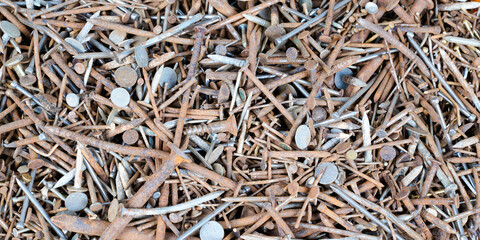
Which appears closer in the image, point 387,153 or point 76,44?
point 387,153

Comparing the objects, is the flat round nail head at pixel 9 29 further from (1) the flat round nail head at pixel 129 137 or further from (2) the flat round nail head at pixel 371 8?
(2) the flat round nail head at pixel 371 8

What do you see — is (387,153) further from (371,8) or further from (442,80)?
(371,8)

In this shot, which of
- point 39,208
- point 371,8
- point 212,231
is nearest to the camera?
point 212,231

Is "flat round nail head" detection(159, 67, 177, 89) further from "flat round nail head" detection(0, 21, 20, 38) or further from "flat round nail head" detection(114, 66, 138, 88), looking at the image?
"flat round nail head" detection(0, 21, 20, 38)

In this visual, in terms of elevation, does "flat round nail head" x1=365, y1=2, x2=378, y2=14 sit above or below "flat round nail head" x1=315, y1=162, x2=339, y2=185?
above

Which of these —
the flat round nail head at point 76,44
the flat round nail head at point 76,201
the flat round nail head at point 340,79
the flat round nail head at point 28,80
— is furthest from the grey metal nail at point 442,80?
the flat round nail head at point 28,80

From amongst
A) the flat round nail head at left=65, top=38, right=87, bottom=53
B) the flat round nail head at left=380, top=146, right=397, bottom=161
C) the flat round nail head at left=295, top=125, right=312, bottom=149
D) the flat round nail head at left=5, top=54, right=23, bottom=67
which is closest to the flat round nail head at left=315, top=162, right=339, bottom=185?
the flat round nail head at left=295, top=125, right=312, bottom=149

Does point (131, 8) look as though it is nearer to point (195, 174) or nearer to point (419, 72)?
point (195, 174)

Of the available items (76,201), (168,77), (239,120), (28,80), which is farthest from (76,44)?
(239,120)

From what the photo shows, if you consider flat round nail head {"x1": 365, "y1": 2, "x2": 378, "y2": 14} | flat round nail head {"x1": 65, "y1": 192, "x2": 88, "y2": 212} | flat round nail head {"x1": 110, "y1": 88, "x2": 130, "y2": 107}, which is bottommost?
flat round nail head {"x1": 65, "y1": 192, "x2": 88, "y2": 212}
